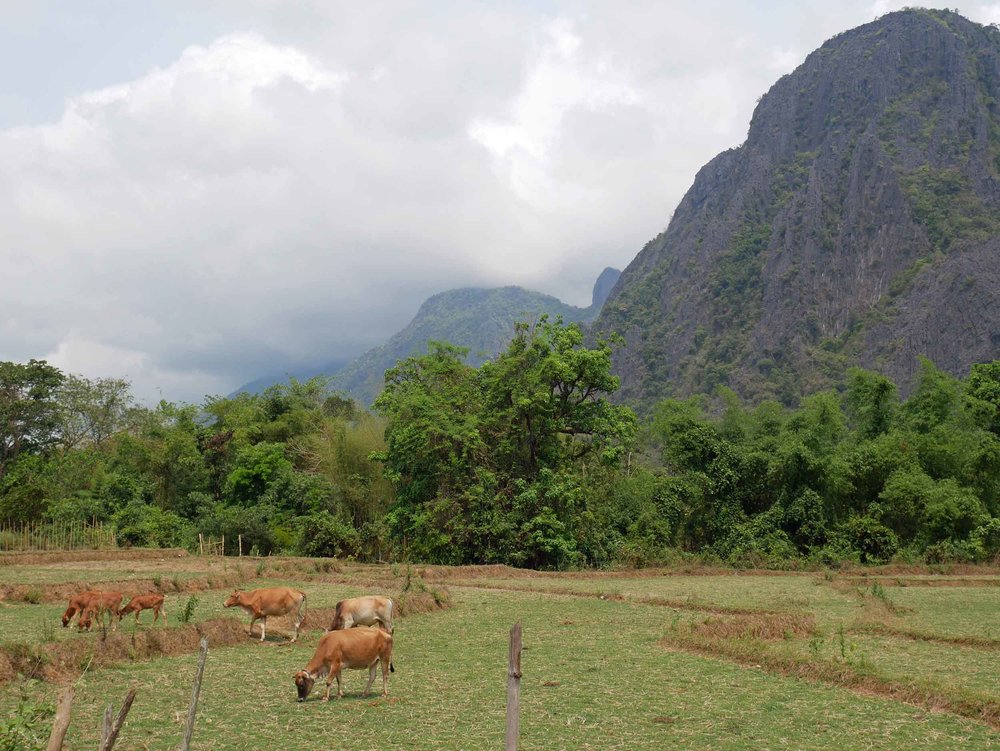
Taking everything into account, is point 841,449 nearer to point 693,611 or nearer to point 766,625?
point 693,611

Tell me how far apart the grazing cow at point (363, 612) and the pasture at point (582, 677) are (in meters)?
0.93

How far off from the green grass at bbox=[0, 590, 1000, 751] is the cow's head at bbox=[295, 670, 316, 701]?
8.1 inches

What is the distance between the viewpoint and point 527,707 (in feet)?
39.0

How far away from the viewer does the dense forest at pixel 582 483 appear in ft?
138

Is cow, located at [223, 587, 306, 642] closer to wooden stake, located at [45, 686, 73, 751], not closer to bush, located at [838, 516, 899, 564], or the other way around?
wooden stake, located at [45, 686, 73, 751]

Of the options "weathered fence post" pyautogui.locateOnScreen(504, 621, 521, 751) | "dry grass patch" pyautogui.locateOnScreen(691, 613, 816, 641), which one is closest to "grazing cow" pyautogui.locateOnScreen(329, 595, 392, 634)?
"dry grass patch" pyautogui.locateOnScreen(691, 613, 816, 641)

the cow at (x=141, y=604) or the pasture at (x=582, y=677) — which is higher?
the cow at (x=141, y=604)

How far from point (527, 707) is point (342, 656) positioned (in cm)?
288

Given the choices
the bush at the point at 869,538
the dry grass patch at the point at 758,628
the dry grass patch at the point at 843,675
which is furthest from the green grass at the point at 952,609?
the bush at the point at 869,538

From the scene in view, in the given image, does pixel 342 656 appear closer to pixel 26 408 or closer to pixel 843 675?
pixel 843 675

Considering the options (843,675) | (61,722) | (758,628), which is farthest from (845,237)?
(61,722)

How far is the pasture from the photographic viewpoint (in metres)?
10.5

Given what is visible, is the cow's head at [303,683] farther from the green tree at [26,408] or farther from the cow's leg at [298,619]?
the green tree at [26,408]

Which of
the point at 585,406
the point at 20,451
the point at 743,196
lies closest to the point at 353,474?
the point at 585,406
